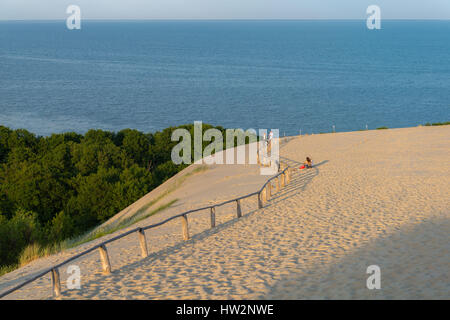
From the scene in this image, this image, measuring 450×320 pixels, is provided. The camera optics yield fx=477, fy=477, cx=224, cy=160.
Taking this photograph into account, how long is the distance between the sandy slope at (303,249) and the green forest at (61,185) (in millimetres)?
5076

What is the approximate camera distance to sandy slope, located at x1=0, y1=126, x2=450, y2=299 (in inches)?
370

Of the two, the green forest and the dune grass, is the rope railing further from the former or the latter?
the green forest

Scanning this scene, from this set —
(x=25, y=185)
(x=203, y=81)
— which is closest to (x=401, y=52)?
(x=203, y=81)

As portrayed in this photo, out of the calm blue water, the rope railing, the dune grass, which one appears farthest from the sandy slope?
the calm blue water

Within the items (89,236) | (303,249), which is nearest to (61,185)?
(89,236)

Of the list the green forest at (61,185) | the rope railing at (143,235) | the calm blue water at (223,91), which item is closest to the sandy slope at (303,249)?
the rope railing at (143,235)

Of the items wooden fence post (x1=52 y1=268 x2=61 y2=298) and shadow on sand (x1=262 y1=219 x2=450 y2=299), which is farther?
wooden fence post (x1=52 y1=268 x2=61 y2=298)

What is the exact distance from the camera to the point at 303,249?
11984 millimetres

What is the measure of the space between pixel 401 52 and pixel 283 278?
181143 mm

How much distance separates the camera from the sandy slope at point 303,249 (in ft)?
30.9

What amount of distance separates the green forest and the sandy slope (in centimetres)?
508

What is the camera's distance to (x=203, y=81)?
107m

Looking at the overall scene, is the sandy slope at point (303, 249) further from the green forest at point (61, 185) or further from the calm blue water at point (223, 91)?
the calm blue water at point (223, 91)

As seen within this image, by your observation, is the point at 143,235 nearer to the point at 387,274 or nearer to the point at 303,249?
the point at 303,249
